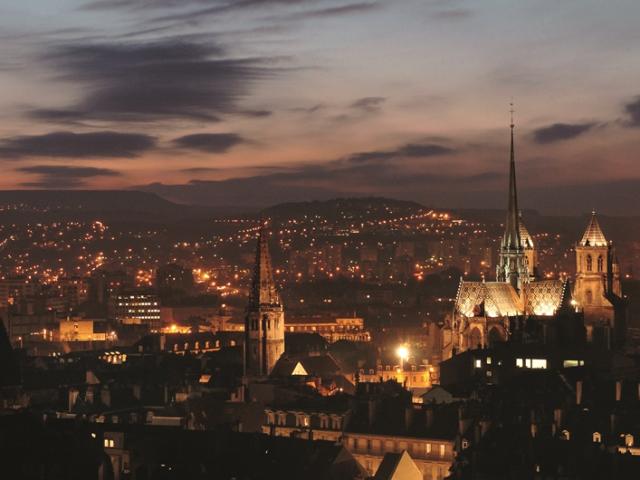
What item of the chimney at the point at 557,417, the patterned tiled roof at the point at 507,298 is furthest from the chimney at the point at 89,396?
the patterned tiled roof at the point at 507,298

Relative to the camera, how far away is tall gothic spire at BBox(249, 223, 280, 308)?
133 meters

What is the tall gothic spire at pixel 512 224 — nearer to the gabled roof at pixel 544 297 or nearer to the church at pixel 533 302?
the church at pixel 533 302

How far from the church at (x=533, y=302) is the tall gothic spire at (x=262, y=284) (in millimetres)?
12391

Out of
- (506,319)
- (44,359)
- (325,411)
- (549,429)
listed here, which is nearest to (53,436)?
(549,429)

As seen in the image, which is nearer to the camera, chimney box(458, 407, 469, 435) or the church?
chimney box(458, 407, 469, 435)

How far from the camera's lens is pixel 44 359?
15225 cm

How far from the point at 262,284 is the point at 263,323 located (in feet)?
10.1

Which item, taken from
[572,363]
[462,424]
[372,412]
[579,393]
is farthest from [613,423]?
[572,363]

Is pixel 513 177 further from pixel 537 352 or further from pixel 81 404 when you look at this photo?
pixel 81 404

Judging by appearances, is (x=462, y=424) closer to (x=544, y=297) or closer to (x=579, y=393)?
(x=579, y=393)

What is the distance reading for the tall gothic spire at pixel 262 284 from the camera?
133m

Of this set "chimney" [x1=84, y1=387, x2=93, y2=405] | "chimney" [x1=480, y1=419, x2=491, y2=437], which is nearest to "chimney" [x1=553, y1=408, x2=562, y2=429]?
"chimney" [x1=480, y1=419, x2=491, y2=437]

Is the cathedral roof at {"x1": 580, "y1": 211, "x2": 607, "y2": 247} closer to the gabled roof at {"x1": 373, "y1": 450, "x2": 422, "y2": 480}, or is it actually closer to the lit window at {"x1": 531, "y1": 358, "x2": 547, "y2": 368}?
the lit window at {"x1": 531, "y1": 358, "x2": 547, "y2": 368}

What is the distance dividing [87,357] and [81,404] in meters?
49.9
